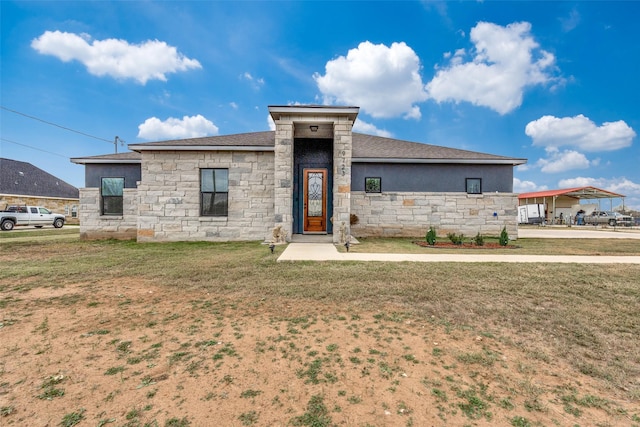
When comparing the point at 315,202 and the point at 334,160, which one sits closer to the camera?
the point at 334,160

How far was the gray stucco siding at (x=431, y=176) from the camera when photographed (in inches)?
511

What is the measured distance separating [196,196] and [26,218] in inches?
750

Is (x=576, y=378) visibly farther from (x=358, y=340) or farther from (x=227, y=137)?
(x=227, y=137)

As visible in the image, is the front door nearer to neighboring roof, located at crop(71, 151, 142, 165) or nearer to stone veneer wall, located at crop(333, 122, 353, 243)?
stone veneer wall, located at crop(333, 122, 353, 243)

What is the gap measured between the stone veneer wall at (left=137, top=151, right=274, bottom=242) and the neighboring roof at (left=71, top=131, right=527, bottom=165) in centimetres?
30

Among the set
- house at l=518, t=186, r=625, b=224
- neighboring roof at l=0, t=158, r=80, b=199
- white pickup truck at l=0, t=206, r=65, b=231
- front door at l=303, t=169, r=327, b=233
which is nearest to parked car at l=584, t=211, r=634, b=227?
house at l=518, t=186, r=625, b=224

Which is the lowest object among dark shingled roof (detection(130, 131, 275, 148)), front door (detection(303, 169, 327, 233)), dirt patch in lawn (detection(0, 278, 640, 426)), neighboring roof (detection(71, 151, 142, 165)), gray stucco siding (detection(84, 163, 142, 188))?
dirt patch in lawn (detection(0, 278, 640, 426))

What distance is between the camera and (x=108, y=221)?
12195 mm

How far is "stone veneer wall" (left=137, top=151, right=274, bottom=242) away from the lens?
10844 millimetres

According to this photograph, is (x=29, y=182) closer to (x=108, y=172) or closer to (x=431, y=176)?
(x=108, y=172)

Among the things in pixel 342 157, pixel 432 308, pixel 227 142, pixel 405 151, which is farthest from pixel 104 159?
pixel 432 308

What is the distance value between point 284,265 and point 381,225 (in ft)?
24.0

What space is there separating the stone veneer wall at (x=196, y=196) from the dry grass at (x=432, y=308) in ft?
9.96

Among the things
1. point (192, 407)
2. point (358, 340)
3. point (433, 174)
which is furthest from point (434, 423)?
point (433, 174)
